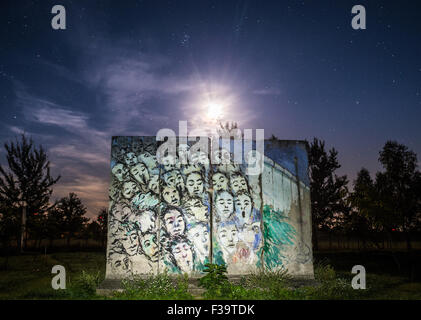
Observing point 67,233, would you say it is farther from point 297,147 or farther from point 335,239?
point 335,239

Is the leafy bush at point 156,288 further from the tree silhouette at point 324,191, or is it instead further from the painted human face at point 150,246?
the tree silhouette at point 324,191

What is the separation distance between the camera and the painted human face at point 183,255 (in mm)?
7570

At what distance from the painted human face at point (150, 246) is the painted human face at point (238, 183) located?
2.72 metres

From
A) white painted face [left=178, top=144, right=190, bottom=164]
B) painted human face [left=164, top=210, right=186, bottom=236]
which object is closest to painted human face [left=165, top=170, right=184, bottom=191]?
white painted face [left=178, top=144, right=190, bottom=164]

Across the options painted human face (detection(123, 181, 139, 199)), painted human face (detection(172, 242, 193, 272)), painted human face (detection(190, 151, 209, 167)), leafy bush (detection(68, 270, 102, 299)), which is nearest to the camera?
leafy bush (detection(68, 270, 102, 299))

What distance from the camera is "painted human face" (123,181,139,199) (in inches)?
310

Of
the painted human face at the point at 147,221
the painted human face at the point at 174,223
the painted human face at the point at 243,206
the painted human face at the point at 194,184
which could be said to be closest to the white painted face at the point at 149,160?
the painted human face at the point at 194,184

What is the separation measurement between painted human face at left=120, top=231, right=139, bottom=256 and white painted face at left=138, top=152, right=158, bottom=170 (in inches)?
77.1

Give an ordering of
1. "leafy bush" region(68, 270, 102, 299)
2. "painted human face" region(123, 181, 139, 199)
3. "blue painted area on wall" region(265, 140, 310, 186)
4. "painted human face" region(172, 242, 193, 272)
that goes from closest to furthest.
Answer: "leafy bush" region(68, 270, 102, 299)
"painted human face" region(172, 242, 193, 272)
"painted human face" region(123, 181, 139, 199)
"blue painted area on wall" region(265, 140, 310, 186)

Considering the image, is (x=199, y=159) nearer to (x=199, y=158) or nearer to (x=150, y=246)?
(x=199, y=158)

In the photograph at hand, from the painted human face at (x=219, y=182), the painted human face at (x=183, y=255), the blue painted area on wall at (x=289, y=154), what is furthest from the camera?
the blue painted area on wall at (x=289, y=154)

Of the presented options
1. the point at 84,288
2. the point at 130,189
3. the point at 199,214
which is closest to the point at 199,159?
the point at 199,214

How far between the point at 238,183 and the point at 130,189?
320 cm

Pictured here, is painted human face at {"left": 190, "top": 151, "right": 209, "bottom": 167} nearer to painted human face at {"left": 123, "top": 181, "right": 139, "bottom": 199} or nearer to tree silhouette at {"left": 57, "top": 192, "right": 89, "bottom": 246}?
painted human face at {"left": 123, "top": 181, "right": 139, "bottom": 199}
